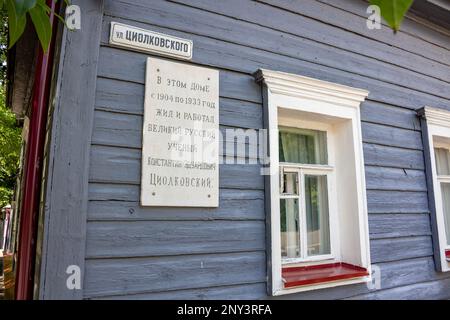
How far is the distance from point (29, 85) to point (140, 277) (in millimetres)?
3341

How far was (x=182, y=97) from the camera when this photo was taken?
1929mm

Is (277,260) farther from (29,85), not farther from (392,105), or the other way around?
(29,85)

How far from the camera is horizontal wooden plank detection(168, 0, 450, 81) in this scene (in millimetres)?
2240

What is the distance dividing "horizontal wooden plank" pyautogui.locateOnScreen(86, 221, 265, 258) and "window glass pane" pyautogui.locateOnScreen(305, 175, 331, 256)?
1.90 ft

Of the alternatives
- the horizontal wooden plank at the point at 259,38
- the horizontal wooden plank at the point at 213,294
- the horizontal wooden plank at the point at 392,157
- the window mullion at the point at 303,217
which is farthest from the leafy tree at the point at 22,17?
the horizontal wooden plank at the point at 392,157

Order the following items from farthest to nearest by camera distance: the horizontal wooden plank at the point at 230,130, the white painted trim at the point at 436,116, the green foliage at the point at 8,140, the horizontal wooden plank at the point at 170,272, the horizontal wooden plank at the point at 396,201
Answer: the green foliage at the point at 8,140 → the white painted trim at the point at 436,116 → the horizontal wooden plank at the point at 396,201 → the horizontal wooden plank at the point at 230,130 → the horizontal wooden plank at the point at 170,272

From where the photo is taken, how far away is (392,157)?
2721 millimetres

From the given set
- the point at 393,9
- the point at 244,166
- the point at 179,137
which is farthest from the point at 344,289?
the point at 393,9

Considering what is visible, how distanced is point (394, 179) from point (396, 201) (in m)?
0.18

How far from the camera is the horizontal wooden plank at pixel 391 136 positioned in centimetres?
262

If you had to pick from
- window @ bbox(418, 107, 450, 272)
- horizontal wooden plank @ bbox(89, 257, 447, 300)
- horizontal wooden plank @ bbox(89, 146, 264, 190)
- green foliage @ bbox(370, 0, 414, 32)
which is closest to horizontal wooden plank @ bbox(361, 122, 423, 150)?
window @ bbox(418, 107, 450, 272)

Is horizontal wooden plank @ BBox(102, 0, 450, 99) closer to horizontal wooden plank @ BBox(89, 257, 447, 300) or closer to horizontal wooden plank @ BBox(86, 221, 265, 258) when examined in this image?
horizontal wooden plank @ BBox(86, 221, 265, 258)

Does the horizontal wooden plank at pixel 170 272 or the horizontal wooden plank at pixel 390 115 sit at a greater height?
the horizontal wooden plank at pixel 390 115

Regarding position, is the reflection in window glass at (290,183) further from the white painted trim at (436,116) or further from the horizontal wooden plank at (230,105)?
the white painted trim at (436,116)
